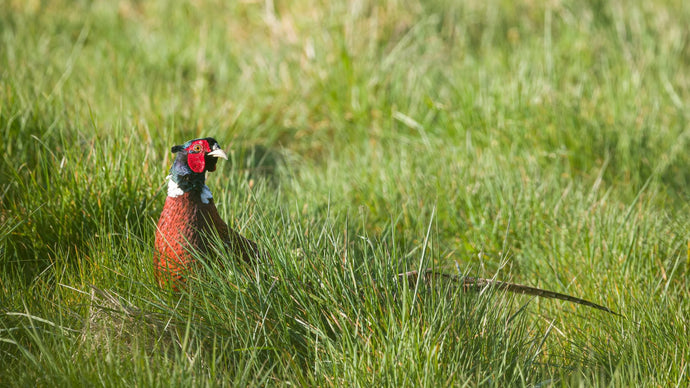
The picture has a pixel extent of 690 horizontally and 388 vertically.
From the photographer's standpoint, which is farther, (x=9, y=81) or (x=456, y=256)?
(x=9, y=81)

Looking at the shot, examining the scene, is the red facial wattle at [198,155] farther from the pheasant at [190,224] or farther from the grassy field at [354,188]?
the grassy field at [354,188]

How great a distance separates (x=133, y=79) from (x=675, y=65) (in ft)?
11.1

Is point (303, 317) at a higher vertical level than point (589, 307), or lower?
higher

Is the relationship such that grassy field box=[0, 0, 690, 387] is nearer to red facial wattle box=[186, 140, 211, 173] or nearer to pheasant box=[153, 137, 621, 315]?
pheasant box=[153, 137, 621, 315]

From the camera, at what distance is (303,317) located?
7.00 feet

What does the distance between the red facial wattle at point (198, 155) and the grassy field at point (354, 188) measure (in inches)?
10.3

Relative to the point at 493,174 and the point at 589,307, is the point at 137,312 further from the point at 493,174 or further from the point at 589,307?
the point at 493,174

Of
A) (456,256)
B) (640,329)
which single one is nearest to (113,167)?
(456,256)

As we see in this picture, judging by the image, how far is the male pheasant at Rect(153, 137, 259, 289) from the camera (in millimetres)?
2227

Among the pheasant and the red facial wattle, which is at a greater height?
the red facial wattle

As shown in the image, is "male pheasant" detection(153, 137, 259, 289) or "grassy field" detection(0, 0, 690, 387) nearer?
"grassy field" detection(0, 0, 690, 387)

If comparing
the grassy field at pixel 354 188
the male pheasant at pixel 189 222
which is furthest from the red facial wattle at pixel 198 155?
the grassy field at pixel 354 188

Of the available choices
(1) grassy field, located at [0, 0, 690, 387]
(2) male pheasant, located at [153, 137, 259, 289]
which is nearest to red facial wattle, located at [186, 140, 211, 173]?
(2) male pheasant, located at [153, 137, 259, 289]

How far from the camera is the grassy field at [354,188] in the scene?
205 cm
